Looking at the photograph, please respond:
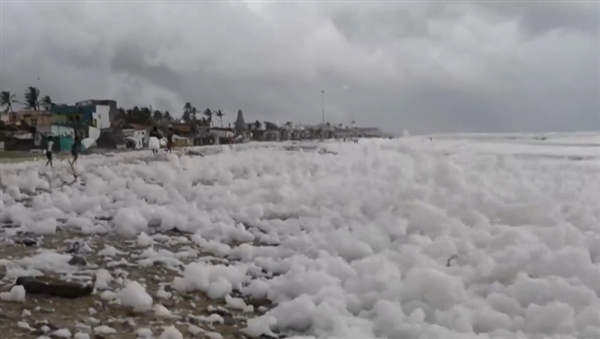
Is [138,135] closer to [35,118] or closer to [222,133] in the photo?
[222,133]

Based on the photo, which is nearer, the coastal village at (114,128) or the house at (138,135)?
the coastal village at (114,128)

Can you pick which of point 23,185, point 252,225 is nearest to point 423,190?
point 252,225

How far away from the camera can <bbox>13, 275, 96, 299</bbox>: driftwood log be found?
272cm

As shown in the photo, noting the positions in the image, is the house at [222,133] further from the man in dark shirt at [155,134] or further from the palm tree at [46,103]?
the palm tree at [46,103]

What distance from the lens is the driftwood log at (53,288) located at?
8.93ft

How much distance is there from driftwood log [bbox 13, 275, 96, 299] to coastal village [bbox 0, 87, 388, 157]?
4.57m

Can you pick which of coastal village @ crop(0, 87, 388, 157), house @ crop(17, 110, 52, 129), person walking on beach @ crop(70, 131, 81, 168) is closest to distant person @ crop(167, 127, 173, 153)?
coastal village @ crop(0, 87, 388, 157)

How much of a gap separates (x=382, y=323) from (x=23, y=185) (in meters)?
5.12

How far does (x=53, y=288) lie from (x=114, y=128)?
9.20 meters

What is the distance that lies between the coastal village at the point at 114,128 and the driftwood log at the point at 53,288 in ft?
15.0

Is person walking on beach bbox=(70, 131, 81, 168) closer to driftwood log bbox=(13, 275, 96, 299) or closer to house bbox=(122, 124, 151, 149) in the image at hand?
house bbox=(122, 124, 151, 149)

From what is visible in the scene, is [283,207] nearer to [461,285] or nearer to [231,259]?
[231,259]

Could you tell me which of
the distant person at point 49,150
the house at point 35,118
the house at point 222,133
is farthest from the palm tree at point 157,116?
the house at point 222,133

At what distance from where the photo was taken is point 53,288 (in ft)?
8.97
